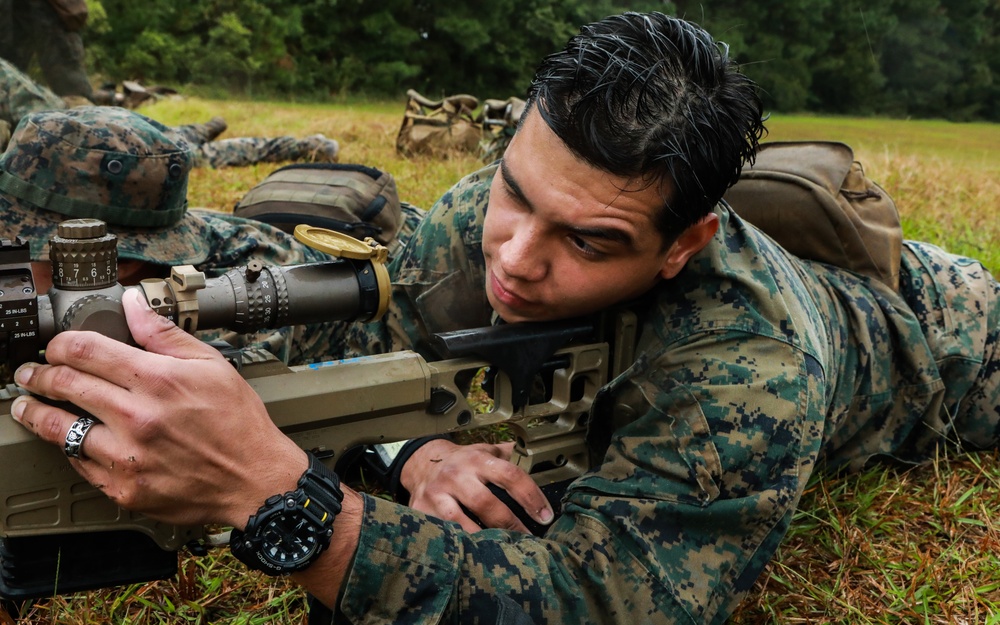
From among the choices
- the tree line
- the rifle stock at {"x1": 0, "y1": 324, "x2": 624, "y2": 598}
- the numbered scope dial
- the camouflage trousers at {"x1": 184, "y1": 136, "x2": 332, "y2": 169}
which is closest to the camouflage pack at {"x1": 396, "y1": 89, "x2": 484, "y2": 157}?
the camouflage trousers at {"x1": 184, "y1": 136, "x2": 332, "y2": 169}

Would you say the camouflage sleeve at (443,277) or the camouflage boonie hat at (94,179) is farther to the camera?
the camouflage boonie hat at (94,179)

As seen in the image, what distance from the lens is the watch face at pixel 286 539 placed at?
166cm

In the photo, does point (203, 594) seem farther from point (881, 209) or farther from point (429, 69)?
point (429, 69)

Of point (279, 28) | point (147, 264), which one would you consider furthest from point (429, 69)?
point (147, 264)

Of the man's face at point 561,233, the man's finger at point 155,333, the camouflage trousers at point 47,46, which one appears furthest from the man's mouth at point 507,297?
the camouflage trousers at point 47,46

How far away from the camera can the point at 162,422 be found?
156cm

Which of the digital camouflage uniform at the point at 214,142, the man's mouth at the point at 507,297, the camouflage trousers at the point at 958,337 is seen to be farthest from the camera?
the digital camouflage uniform at the point at 214,142

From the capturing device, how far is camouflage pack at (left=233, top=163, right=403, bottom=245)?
4402 mm

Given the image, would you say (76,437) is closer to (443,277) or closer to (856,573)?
(443,277)

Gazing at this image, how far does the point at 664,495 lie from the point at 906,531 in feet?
4.97

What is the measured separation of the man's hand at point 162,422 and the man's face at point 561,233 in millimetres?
705

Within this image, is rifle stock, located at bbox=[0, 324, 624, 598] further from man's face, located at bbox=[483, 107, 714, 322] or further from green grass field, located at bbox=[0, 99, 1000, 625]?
green grass field, located at bbox=[0, 99, 1000, 625]

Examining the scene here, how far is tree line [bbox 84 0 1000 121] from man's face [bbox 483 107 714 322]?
76.4 feet

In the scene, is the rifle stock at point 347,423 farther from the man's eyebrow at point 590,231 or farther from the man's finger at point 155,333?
the man's eyebrow at point 590,231
